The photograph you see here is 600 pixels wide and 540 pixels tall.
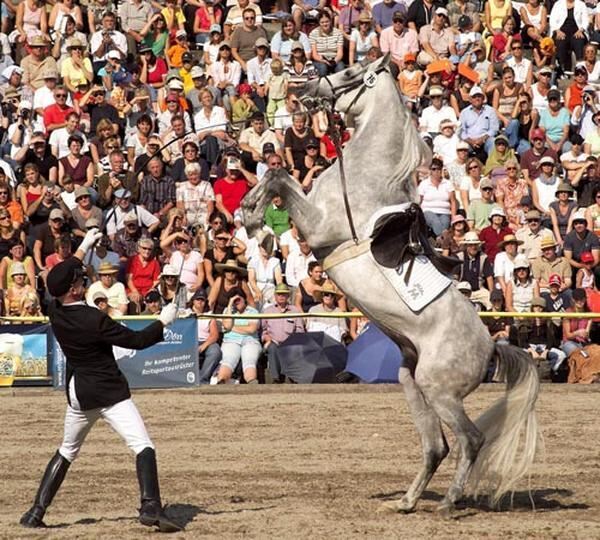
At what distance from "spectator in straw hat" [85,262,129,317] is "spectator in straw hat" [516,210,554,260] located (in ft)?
16.7

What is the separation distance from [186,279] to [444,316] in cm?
842

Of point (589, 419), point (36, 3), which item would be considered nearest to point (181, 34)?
point (36, 3)

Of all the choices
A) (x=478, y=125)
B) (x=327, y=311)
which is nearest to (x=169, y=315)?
(x=327, y=311)

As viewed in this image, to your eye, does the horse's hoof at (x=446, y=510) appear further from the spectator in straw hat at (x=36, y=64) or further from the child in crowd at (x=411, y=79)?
the spectator in straw hat at (x=36, y=64)

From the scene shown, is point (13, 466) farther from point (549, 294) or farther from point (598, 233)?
point (598, 233)

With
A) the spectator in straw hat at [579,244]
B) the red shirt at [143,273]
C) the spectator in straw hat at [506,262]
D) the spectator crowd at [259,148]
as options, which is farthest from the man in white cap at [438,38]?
the red shirt at [143,273]

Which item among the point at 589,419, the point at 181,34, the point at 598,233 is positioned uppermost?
the point at 181,34

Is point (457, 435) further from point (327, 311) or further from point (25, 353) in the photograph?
point (25, 353)

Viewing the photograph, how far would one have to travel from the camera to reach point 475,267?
1805 centimetres

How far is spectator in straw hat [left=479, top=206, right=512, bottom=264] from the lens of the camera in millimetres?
18641

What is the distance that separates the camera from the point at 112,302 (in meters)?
17.1

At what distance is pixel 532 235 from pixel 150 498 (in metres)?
10.5

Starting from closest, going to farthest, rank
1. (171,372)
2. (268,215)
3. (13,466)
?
(13,466), (171,372), (268,215)

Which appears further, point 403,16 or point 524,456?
point 403,16
